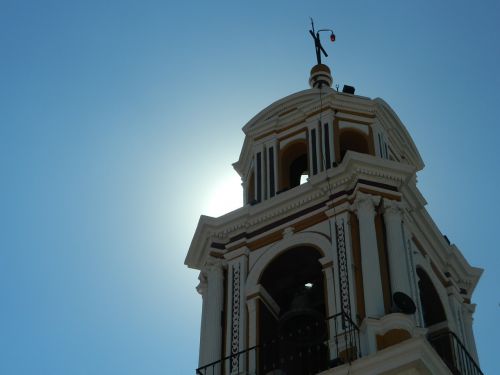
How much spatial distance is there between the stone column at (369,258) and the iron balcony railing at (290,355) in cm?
49

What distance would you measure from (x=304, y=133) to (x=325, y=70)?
2.41 meters

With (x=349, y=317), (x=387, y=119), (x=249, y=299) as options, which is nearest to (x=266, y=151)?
(x=387, y=119)

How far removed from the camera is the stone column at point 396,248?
19812 millimetres

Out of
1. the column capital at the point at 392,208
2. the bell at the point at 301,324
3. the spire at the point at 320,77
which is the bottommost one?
the bell at the point at 301,324

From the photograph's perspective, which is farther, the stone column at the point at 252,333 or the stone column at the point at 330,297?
the stone column at the point at 252,333

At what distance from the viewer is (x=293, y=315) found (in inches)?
793

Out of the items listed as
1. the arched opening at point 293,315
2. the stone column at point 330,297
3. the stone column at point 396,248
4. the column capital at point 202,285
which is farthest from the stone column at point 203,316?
the stone column at point 396,248

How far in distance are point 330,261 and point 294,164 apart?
4.01 m

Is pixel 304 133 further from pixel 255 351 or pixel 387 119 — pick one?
pixel 255 351

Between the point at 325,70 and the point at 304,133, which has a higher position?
the point at 325,70

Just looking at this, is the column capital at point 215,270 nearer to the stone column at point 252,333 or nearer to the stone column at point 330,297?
the stone column at point 252,333

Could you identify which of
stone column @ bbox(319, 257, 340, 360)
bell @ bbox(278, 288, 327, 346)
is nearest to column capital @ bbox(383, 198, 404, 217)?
stone column @ bbox(319, 257, 340, 360)

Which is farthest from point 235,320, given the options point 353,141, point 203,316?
point 353,141

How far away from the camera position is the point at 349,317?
19.2 m
